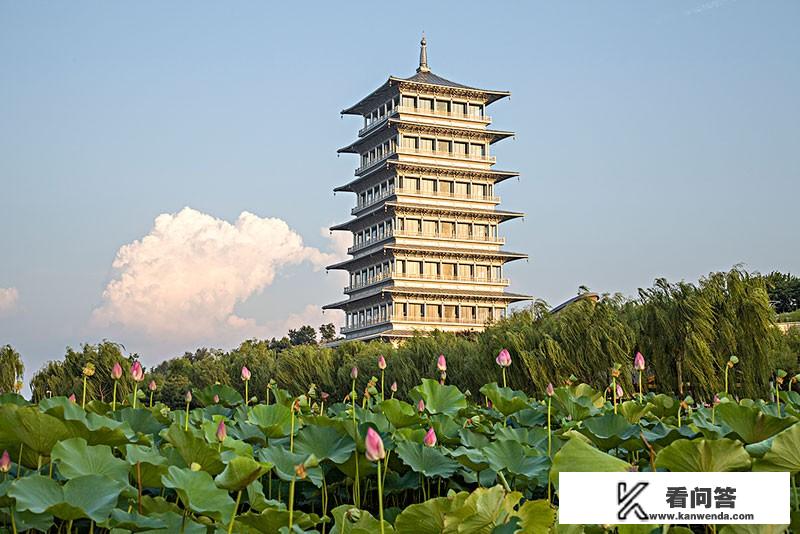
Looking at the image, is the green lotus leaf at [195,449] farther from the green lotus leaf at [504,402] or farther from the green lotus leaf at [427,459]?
the green lotus leaf at [504,402]

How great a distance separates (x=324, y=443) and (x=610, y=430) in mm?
824

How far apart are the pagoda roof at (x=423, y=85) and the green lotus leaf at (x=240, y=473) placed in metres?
36.2

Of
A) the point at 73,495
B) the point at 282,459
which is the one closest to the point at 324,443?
the point at 282,459

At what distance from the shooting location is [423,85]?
38.4 m

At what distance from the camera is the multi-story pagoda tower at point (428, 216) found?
36.8m

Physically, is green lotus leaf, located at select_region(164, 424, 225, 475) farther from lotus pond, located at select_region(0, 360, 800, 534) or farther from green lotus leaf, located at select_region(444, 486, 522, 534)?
green lotus leaf, located at select_region(444, 486, 522, 534)

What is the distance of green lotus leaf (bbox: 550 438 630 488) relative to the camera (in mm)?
1559

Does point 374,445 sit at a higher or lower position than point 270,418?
lower

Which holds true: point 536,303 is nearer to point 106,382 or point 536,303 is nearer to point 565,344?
point 565,344

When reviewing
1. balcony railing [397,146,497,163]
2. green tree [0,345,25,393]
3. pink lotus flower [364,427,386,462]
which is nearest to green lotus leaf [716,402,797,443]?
pink lotus flower [364,427,386,462]

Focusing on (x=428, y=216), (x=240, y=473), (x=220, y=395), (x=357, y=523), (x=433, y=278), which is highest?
(x=428, y=216)

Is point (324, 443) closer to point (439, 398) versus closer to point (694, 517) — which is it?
point (439, 398)

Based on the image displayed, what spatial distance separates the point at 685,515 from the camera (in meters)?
1.54

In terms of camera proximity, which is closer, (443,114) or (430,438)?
(430,438)
